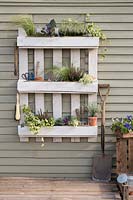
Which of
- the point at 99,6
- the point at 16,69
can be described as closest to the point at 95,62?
the point at 99,6

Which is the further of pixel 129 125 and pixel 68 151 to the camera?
pixel 68 151

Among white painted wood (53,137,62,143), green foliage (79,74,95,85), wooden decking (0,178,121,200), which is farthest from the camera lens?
white painted wood (53,137,62,143)

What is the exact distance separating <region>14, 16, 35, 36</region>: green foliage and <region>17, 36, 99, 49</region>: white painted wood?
9 centimetres

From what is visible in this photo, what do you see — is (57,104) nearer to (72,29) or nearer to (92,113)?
(92,113)

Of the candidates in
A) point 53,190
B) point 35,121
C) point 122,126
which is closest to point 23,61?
point 35,121

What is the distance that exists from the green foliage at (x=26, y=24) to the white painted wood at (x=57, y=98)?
343 millimetres

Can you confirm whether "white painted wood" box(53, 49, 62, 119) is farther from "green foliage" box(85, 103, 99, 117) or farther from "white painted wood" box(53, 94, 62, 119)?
"green foliage" box(85, 103, 99, 117)

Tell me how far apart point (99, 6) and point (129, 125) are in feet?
4.55

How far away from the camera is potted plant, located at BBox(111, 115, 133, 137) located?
4292mm

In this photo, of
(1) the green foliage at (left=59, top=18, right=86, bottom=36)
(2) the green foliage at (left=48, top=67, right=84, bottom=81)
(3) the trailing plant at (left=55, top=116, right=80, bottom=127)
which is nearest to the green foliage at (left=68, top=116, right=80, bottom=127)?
(3) the trailing plant at (left=55, top=116, right=80, bottom=127)

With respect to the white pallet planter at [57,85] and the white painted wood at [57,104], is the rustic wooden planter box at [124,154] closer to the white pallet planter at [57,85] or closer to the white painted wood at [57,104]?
the white pallet planter at [57,85]

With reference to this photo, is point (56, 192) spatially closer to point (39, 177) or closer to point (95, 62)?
point (39, 177)

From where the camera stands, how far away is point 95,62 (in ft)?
14.8

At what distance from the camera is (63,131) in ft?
14.8
